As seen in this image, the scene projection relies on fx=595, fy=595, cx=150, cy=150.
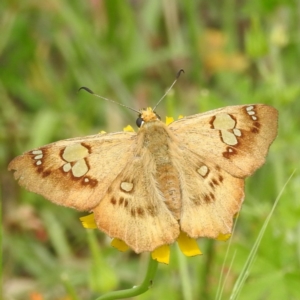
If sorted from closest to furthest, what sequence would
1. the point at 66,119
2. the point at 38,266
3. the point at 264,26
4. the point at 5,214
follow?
the point at 38,266, the point at 5,214, the point at 66,119, the point at 264,26

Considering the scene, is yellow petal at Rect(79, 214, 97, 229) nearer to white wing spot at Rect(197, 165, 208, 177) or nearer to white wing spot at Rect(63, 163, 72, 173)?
white wing spot at Rect(63, 163, 72, 173)

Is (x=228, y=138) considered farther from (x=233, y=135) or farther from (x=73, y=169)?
(x=73, y=169)

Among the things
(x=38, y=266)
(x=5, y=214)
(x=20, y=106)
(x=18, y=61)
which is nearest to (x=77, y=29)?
(x=18, y=61)

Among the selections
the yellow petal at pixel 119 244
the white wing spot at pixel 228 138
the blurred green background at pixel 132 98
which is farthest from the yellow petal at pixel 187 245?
the blurred green background at pixel 132 98

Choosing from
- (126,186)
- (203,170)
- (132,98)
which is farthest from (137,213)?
(132,98)

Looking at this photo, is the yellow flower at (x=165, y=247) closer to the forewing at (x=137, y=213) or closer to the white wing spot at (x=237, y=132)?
the forewing at (x=137, y=213)

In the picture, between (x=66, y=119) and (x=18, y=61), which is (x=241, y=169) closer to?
(x=66, y=119)
